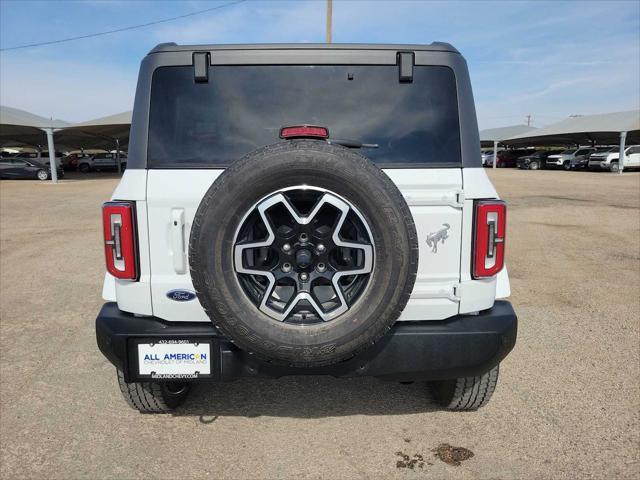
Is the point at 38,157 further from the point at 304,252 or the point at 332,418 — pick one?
the point at 304,252

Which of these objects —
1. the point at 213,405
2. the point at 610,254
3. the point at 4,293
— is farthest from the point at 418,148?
the point at 610,254

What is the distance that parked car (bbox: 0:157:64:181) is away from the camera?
2861cm

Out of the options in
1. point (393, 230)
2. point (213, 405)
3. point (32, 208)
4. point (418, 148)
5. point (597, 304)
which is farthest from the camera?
point (32, 208)

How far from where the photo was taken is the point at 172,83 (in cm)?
250

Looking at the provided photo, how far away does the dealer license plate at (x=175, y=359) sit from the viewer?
241cm

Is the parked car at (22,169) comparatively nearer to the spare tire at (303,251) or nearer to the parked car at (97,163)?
the parked car at (97,163)

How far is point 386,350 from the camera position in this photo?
241 cm

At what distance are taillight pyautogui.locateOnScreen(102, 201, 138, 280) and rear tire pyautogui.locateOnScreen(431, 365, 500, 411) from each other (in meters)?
1.93

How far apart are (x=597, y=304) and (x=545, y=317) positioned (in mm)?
828

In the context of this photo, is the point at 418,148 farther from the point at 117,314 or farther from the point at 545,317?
the point at 545,317

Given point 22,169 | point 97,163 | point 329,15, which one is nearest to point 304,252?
point 329,15

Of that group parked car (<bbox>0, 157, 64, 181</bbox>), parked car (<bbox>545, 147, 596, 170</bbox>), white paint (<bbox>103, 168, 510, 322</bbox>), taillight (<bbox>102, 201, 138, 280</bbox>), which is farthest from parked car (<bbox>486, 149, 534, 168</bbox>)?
taillight (<bbox>102, 201, 138, 280</bbox>)

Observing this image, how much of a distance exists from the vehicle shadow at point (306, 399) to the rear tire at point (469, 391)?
0.15m

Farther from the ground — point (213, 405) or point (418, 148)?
point (418, 148)
